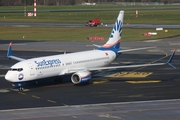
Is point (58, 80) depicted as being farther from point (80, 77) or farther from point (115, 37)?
point (115, 37)

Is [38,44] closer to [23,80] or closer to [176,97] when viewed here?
[23,80]

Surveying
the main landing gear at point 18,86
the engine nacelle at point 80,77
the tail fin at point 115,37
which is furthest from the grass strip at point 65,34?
the main landing gear at point 18,86

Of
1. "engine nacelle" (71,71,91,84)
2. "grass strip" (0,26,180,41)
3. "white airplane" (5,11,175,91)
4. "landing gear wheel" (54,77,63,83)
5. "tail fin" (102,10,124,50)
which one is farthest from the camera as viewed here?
"grass strip" (0,26,180,41)

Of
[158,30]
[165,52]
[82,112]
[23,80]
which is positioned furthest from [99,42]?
[82,112]

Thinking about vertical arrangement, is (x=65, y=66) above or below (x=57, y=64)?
below

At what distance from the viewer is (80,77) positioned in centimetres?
5412

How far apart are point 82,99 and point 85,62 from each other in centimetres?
1072

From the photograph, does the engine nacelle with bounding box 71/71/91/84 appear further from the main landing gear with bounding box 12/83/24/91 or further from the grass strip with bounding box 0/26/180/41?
the grass strip with bounding box 0/26/180/41

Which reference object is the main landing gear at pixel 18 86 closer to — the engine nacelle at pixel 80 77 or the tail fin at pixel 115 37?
the engine nacelle at pixel 80 77

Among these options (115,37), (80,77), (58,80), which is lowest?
(58,80)

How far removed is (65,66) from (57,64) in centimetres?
142

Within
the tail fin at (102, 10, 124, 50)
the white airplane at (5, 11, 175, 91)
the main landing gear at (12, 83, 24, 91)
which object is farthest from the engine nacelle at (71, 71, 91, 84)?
the tail fin at (102, 10, 124, 50)

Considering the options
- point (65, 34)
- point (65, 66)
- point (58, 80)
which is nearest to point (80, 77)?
point (65, 66)

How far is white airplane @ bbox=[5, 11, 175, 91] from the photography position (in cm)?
5088
